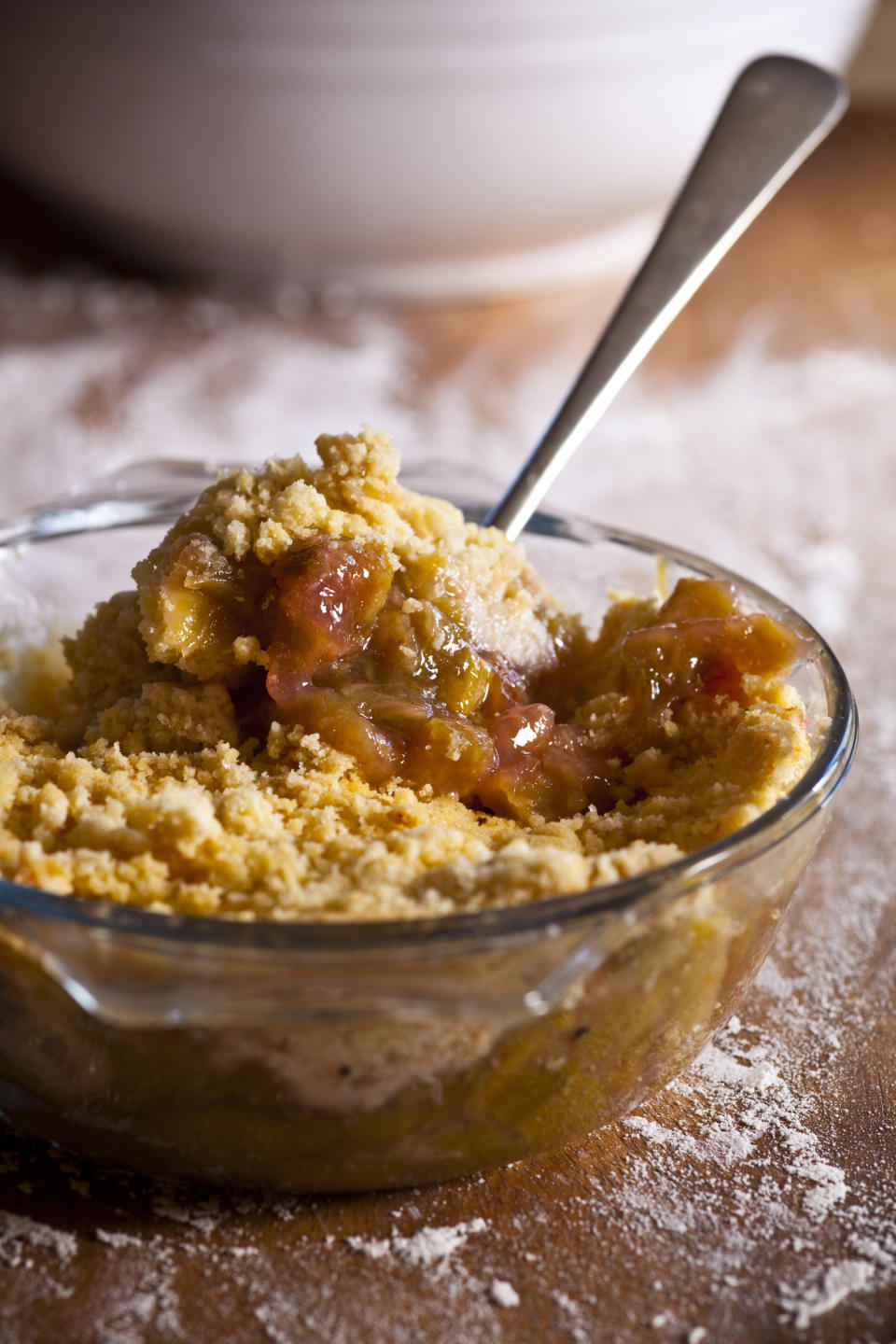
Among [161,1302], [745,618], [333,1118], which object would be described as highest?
Answer: [745,618]

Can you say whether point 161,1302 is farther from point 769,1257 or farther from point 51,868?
point 769,1257

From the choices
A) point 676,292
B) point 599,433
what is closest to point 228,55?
point 599,433

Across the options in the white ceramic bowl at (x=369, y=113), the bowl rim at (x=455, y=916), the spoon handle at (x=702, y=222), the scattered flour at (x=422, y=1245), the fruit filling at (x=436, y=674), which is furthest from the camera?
the white ceramic bowl at (x=369, y=113)

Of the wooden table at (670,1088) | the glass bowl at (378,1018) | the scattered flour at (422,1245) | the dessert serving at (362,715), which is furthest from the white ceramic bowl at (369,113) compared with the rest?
the scattered flour at (422,1245)

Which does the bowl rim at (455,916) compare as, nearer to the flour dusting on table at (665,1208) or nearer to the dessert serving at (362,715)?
the dessert serving at (362,715)

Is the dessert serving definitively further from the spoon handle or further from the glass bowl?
the spoon handle
